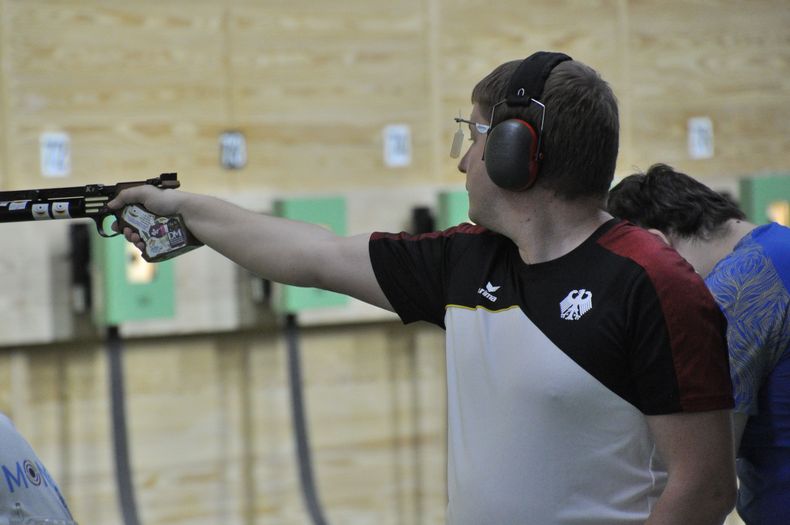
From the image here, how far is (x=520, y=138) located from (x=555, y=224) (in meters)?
0.12

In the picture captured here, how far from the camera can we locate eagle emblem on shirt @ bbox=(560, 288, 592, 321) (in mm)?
1193

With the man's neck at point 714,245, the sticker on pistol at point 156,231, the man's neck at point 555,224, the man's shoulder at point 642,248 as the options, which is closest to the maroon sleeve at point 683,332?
the man's shoulder at point 642,248

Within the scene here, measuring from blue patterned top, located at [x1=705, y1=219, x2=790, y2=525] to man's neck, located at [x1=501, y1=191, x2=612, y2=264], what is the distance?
0.37 metres

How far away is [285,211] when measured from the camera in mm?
2826

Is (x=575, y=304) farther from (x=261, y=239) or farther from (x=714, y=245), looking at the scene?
(x=714, y=245)

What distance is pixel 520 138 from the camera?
120 centimetres

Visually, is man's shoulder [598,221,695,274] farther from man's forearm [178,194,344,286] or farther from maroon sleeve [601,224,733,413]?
man's forearm [178,194,344,286]

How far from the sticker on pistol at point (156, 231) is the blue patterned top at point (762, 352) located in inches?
30.4

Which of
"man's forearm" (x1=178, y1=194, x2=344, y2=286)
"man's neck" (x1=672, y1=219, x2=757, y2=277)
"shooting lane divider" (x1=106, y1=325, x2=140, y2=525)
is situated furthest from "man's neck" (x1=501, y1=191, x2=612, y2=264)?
"shooting lane divider" (x1=106, y1=325, x2=140, y2=525)

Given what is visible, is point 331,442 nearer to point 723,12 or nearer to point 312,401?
point 312,401

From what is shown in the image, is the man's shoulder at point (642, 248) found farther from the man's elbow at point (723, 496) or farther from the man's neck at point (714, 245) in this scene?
the man's neck at point (714, 245)

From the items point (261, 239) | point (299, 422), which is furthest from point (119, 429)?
point (261, 239)

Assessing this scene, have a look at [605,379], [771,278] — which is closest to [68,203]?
[605,379]

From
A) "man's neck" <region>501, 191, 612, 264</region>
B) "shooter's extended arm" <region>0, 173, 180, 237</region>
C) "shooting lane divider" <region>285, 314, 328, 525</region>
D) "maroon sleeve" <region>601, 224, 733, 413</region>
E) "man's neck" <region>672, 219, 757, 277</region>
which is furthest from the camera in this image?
"shooting lane divider" <region>285, 314, 328, 525</region>
